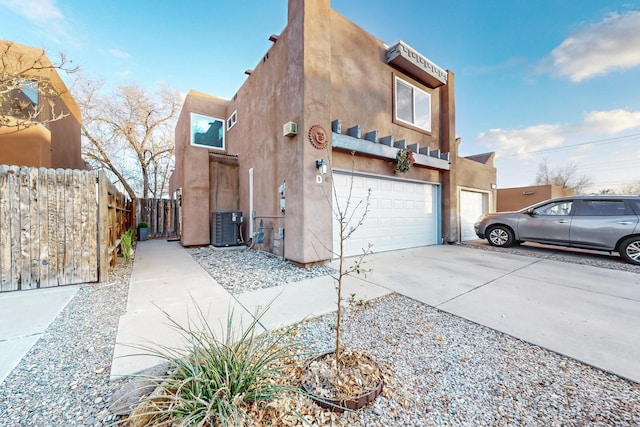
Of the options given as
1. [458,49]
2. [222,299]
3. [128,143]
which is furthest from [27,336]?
[128,143]

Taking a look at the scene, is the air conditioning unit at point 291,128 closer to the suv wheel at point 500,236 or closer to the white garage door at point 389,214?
the white garage door at point 389,214

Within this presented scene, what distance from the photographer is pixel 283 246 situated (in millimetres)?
5453

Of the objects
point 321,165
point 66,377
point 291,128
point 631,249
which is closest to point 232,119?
point 291,128

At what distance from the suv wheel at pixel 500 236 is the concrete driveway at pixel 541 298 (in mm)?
1659

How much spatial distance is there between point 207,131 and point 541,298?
10959mm

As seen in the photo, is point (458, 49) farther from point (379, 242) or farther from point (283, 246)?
point (283, 246)

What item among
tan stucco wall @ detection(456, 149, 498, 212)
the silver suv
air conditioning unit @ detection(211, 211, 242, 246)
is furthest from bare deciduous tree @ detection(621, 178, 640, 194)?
air conditioning unit @ detection(211, 211, 242, 246)

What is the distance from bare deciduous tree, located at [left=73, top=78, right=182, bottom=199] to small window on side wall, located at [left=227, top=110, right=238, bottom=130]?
785 centimetres

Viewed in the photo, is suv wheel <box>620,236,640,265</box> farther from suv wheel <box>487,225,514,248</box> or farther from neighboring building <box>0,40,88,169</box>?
neighboring building <box>0,40,88,169</box>

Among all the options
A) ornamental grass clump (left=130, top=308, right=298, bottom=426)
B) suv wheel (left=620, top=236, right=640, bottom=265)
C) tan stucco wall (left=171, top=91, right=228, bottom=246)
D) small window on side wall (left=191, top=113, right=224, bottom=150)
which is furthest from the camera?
small window on side wall (left=191, top=113, right=224, bottom=150)

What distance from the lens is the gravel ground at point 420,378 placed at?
1397mm

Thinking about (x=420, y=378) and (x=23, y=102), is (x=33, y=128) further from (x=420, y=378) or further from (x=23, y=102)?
(x=420, y=378)

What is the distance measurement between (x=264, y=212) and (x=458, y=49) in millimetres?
8209

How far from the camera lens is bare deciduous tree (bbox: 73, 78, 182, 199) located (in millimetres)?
13422
